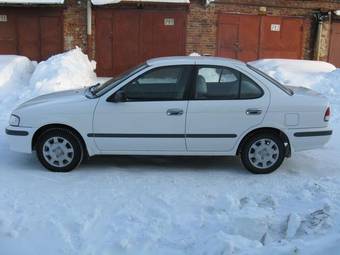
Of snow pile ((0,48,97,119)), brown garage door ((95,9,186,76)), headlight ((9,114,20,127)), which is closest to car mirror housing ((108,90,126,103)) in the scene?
headlight ((9,114,20,127))

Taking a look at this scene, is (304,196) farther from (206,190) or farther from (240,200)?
(206,190)

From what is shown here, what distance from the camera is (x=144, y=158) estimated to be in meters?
7.98

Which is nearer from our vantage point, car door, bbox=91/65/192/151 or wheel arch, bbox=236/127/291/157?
car door, bbox=91/65/192/151

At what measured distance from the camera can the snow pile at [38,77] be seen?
12.5 meters

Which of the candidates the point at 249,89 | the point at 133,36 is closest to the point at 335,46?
the point at 133,36

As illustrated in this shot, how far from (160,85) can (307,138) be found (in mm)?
2032

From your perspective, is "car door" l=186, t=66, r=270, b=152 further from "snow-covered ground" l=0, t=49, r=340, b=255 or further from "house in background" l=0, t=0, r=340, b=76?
"house in background" l=0, t=0, r=340, b=76

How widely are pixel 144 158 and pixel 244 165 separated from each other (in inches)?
60.0

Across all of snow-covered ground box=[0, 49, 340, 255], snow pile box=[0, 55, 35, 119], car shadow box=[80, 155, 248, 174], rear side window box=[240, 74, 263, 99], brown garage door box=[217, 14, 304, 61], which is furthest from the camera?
brown garage door box=[217, 14, 304, 61]

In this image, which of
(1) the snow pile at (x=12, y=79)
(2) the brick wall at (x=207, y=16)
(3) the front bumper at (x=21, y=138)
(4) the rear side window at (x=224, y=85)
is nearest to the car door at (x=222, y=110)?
(4) the rear side window at (x=224, y=85)

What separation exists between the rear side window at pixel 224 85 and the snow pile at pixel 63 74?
6.08 m

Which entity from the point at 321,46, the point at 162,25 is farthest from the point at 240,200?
the point at 321,46

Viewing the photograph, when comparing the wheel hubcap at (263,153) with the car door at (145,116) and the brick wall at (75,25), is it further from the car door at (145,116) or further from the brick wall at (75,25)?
the brick wall at (75,25)

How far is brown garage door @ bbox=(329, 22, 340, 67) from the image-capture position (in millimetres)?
19734
